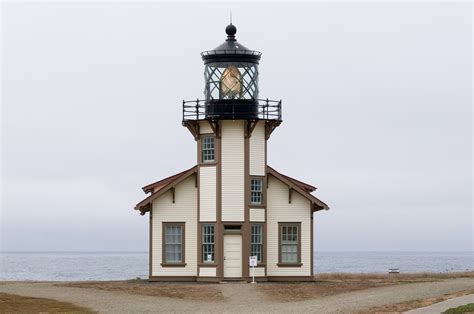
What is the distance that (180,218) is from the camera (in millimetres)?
44969

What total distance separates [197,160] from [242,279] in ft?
16.4

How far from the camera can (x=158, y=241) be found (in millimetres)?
45094

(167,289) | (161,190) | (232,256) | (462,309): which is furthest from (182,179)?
(462,309)

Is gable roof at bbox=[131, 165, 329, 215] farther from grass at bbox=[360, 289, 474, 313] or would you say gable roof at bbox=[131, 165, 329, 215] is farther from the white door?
grass at bbox=[360, 289, 474, 313]

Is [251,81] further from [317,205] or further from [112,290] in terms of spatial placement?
[112,290]

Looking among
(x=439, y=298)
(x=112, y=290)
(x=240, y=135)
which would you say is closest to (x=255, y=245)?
(x=240, y=135)

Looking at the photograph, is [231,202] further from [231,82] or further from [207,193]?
[231,82]

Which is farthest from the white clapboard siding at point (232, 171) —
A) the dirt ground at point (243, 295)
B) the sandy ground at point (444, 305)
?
the sandy ground at point (444, 305)

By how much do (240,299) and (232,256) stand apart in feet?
28.1

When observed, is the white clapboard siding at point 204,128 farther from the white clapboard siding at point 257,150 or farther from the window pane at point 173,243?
the window pane at point 173,243

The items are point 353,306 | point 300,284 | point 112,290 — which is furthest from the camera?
point 300,284

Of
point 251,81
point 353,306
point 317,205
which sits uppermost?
point 251,81

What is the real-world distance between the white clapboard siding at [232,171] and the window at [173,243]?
7.25 ft

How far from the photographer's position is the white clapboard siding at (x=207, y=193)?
145ft
